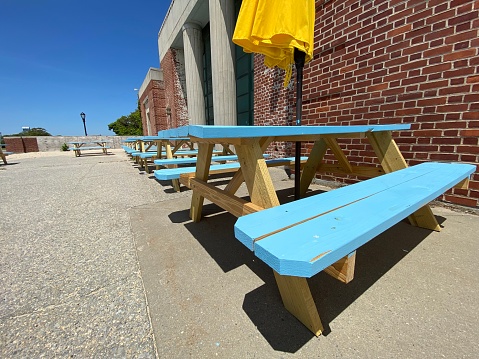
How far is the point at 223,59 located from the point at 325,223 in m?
6.77

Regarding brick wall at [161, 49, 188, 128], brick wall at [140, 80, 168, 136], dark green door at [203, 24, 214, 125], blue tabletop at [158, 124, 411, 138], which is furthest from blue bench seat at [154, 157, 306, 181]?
brick wall at [140, 80, 168, 136]

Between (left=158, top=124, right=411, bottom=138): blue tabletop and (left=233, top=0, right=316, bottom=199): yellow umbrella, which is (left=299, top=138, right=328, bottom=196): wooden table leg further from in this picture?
(left=158, top=124, right=411, bottom=138): blue tabletop

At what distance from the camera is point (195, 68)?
8914 mm

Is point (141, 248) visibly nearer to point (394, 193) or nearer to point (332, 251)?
point (332, 251)

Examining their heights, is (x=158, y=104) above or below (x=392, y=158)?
above

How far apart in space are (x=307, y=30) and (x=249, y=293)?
93.3 inches

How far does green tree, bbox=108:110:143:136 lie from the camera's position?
1987 inches

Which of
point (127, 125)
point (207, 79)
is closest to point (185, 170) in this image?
point (207, 79)

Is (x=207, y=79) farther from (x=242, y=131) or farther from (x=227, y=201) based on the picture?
(x=242, y=131)

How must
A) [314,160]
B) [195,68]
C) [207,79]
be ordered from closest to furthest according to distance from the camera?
1. [314,160]
2. [195,68]
3. [207,79]

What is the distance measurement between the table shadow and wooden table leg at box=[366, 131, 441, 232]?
0.08 metres

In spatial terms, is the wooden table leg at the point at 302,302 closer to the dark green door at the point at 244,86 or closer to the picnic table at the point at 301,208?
the picnic table at the point at 301,208

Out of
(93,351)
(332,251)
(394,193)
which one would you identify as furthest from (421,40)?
(93,351)

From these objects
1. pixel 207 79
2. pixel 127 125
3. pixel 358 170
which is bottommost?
pixel 358 170
